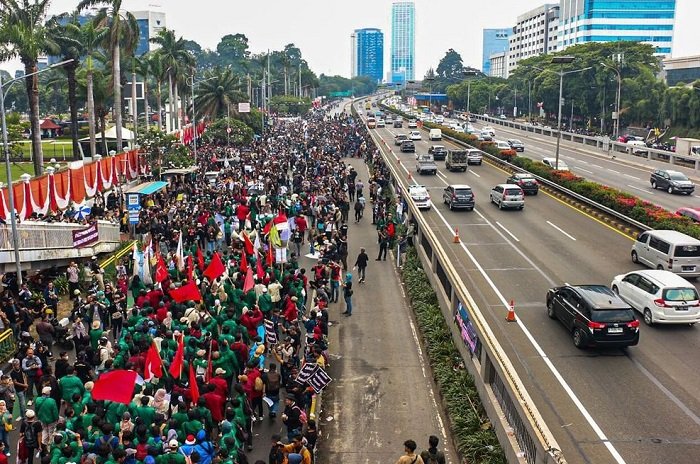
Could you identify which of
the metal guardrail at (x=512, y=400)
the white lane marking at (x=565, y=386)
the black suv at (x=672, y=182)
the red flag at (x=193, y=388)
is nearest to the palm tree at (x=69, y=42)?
the white lane marking at (x=565, y=386)

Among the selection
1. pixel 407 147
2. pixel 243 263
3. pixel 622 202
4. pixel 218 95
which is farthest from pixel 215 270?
pixel 218 95

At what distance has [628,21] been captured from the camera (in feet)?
539

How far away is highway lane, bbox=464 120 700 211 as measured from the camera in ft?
135

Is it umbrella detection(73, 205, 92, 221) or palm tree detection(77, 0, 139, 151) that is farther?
palm tree detection(77, 0, 139, 151)

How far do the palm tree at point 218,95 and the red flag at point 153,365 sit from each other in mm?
67669

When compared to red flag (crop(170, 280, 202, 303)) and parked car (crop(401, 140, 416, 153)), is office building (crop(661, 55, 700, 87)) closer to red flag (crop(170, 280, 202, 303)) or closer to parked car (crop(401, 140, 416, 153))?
parked car (crop(401, 140, 416, 153))

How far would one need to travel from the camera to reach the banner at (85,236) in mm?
26469

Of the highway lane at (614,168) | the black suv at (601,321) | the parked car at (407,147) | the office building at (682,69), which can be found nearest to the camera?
the black suv at (601,321)

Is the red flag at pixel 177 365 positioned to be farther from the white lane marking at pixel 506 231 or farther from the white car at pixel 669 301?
the white lane marking at pixel 506 231

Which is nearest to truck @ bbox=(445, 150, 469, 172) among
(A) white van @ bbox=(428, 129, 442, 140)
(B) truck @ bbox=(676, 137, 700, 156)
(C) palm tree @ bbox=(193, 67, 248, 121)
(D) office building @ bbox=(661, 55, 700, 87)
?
(B) truck @ bbox=(676, 137, 700, 156)

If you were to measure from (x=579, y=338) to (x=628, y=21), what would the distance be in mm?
166056

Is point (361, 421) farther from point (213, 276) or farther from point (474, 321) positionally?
point (213, 276)

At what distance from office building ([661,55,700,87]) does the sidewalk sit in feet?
326

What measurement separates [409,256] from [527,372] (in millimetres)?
13313
